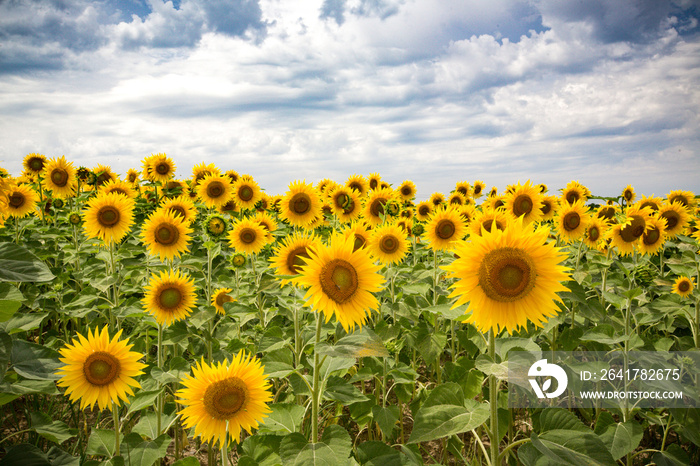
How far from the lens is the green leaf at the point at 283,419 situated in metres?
2.37

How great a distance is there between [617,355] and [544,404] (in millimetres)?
748

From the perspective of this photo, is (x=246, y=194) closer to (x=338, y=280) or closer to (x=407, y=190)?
(x=407, y=190)

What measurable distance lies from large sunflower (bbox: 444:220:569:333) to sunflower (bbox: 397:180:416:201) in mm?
7302

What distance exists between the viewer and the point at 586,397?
12.4 feet

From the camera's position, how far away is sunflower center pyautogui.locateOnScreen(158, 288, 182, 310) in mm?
3297

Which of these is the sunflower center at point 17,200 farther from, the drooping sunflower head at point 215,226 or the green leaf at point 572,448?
the green leaf at point 572,448

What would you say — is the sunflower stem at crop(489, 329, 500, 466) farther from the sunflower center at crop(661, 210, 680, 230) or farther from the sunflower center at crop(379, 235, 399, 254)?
the sunflower center at crop(661, 210, 680, 230)

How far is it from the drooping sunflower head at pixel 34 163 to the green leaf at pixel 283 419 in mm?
8083

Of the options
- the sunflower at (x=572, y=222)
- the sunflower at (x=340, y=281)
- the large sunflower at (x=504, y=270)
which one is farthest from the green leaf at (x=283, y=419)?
the sunflower at (x=572, y=222)

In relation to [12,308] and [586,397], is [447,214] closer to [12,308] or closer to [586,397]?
[586,397]

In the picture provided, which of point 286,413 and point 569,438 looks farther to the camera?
point 286,413

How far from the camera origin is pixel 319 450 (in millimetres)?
1971

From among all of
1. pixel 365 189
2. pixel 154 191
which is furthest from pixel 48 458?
pixel 154 191

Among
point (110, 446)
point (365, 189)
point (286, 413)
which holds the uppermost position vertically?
point (365, 189)
